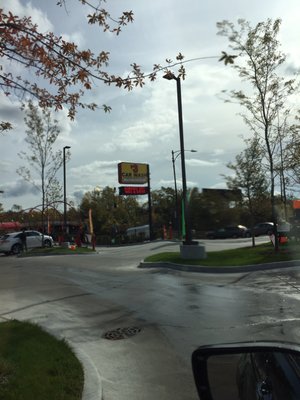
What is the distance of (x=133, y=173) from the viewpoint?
5266 cm

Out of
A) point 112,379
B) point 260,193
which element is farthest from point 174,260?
point 112,379

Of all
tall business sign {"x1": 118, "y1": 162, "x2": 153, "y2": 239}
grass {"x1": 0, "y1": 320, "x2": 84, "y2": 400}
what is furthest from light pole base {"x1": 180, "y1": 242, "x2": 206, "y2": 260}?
tall business sign {"x1": 118, "y1": 162, "x2": 153, "y2": 239}

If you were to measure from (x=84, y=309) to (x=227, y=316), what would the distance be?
321 centimetres

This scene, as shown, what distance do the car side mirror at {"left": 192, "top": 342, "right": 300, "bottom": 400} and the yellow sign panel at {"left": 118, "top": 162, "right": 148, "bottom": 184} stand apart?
49129 millimetres

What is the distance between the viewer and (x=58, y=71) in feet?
19.2

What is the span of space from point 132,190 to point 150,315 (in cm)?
4207

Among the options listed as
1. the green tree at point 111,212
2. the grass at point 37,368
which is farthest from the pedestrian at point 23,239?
the green tree at point 111,212

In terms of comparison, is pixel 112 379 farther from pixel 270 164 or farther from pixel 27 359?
pixel 270 164

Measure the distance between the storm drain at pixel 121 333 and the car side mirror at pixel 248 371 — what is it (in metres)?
5.55

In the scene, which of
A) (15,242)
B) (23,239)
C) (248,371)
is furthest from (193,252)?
(15,242)

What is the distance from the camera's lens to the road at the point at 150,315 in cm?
610

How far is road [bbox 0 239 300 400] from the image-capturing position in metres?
6.10

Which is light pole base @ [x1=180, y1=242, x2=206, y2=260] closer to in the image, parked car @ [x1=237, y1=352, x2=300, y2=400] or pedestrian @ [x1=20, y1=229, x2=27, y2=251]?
parked car @ [x1=237, y1=352, x2=300, y2=400]

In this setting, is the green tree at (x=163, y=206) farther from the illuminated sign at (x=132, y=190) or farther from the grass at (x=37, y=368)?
the grass at (x=37, y=368)
